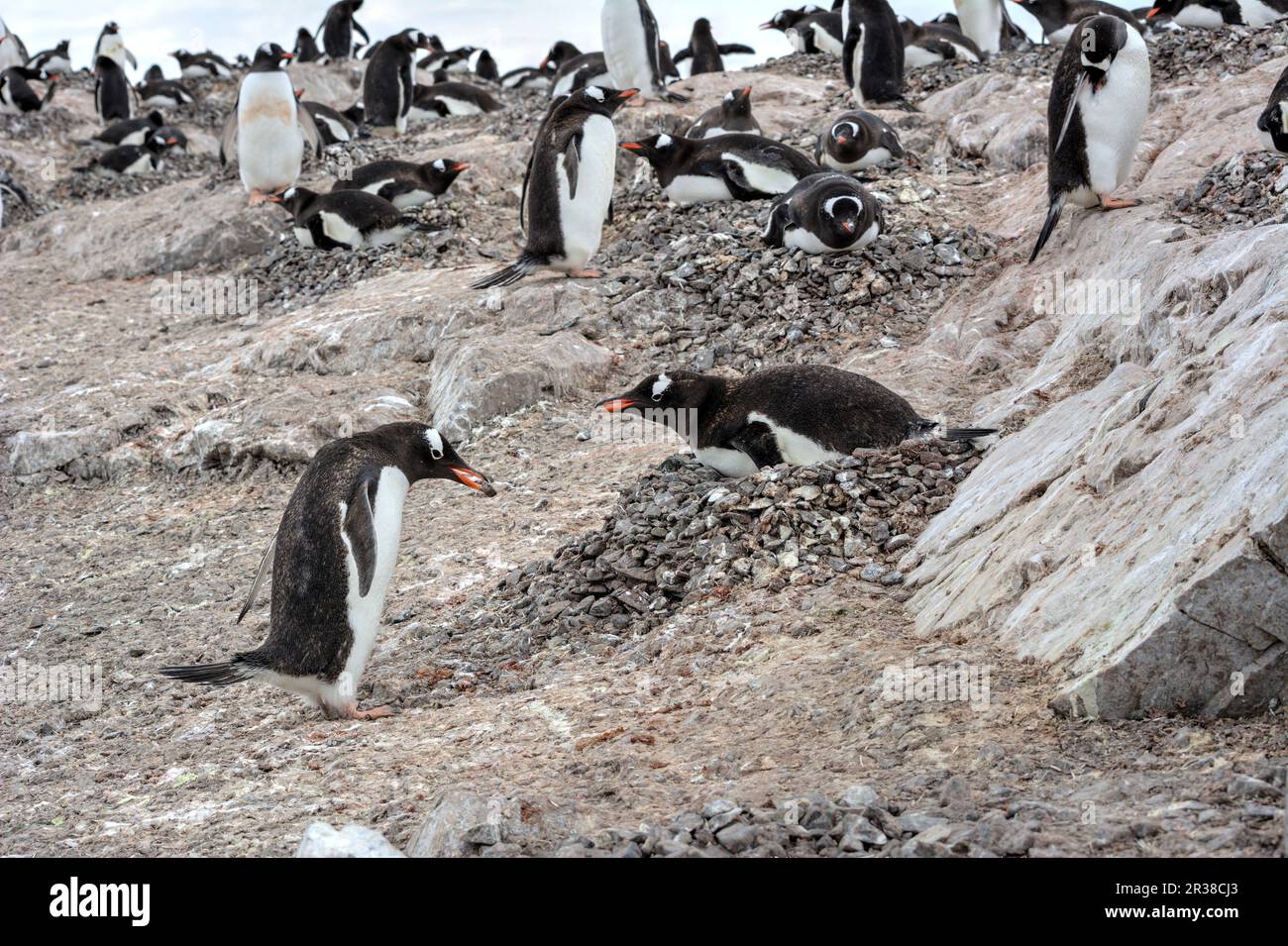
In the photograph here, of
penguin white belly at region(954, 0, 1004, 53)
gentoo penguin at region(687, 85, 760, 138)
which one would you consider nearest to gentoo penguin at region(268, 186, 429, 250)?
gentoo penguin at region(687, 85, 760, 138)

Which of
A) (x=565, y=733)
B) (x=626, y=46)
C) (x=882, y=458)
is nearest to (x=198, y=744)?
(x=565, y=733)

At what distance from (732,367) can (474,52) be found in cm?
2048

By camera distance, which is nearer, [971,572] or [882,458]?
[971,572]

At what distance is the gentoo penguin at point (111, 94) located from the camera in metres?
19.5

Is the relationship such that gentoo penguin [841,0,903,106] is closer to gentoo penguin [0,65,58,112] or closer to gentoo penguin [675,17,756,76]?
gentoo penguin [675,17,756,76]

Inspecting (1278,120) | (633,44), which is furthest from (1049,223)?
(633,44)

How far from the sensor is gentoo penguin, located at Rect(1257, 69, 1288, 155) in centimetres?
700

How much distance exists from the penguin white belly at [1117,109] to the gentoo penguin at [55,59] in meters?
21.3

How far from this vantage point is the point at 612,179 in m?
9.59

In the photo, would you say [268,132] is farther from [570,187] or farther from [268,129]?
[570,187]

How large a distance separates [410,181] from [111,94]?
34.5 ft

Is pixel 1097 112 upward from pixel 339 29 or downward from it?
downward
